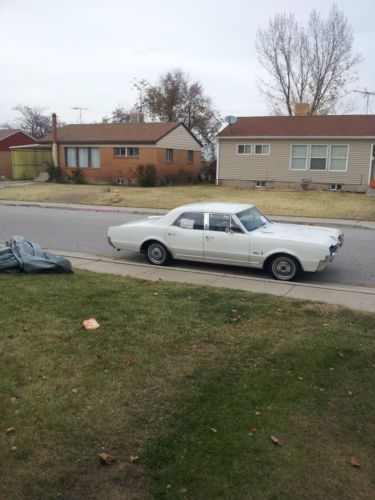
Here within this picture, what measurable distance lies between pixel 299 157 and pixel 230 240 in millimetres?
22395

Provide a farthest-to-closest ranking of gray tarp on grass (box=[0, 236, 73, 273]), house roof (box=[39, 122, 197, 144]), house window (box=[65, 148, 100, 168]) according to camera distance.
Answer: house window (box=[65, 148, 100, 168]) → house roof (box=[39, 122, 197, 144]) → gray tarp on grass (box=[0, 236, 73, 273])

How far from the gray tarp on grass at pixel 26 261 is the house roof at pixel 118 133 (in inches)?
1029

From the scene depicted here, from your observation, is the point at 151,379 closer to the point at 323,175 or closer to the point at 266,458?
the point at 266,458

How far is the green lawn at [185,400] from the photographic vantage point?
3100 millimetres

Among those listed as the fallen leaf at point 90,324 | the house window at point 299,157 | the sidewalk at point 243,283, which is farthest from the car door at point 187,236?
the house window at point 299,157

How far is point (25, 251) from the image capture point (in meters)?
8.77

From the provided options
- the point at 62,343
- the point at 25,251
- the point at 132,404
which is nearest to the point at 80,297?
the point at 62,343

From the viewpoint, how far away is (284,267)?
29.2ft

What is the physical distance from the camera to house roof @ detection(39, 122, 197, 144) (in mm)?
34938

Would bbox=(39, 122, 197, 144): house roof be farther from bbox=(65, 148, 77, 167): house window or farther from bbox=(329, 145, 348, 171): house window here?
bbox=(329, 145, 348, 171): house window

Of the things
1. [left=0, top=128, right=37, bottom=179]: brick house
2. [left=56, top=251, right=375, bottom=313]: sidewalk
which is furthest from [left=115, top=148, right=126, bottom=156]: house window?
[left=56, top=251, right=375, bottom=313]: sidewalk

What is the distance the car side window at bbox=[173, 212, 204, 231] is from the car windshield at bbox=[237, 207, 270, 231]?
30.2 inches

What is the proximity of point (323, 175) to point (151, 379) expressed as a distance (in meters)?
27.2

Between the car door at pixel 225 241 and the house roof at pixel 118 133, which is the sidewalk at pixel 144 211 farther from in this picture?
the house roof at pixel 118 133
